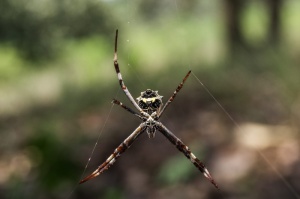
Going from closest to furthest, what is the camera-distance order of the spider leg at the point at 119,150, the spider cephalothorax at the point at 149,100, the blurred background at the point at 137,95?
1. the spider cephalothorax at the point at 149,100
2. the spider leg at the point at 119,150
3. the blurred background at the point at 137,95

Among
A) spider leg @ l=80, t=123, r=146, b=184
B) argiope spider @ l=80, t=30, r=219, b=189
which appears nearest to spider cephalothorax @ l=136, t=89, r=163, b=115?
argiope spider @ l=80, t=30, r=219, b=189

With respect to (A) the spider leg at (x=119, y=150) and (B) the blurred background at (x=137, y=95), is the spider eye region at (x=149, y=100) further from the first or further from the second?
(B) the blurred background at (x=137, y=95)

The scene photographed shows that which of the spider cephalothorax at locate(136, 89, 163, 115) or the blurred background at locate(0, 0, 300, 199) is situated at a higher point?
the blurred background at locate(0, 0, 300, 199)

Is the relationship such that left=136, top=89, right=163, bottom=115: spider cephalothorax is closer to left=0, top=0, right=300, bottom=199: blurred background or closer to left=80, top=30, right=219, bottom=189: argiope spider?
left=80, top=30, right=219, bottom=189: argiope spider

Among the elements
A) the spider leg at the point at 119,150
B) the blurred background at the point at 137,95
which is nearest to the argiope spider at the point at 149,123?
the spider leg at the point at 119,150

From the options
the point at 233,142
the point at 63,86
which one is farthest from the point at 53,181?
the point at 63,86

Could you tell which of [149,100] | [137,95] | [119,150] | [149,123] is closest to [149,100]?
[149,100]

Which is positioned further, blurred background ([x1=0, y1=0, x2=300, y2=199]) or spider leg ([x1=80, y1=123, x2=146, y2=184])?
blurred background ([x1=0, y1=0, x2=300, y2=199])
